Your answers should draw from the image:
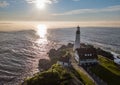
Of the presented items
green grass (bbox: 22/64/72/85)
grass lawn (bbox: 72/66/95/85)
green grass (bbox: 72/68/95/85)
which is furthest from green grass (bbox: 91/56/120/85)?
green grass (bbox: 22/64/72/85)

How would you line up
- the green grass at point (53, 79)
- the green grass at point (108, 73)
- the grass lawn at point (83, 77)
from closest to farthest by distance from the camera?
the green grass at point (53, 79), the grass lawn at point (83, 77), the green grass at point (108, 73)

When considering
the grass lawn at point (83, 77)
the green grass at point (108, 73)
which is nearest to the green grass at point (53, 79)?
the grass lawn at point (83, 77)

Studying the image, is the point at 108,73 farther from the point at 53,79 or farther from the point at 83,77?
the point at 53,79

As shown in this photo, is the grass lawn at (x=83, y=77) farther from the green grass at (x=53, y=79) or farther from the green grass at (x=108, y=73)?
the green grass at (x=108, y=73)

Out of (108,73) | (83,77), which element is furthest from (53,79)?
(108,73)

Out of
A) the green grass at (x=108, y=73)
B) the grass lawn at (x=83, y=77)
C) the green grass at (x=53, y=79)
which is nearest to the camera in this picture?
the green grass at (x=53, y=79)

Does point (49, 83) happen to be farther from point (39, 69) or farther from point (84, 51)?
point (39, 69)

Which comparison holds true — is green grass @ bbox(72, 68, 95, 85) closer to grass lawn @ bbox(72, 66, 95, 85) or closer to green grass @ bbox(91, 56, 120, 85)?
grass lawn @ bbox(72, 66, 95, 85)

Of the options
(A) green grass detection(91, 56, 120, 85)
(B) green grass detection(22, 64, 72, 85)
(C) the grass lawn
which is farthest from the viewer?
(A) green grass detection(91, 56, 120, 85)

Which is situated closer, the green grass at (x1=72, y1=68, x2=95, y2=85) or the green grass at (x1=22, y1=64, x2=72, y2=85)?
the green grass at (x1=22, y1=64, x2=72, y2=85)

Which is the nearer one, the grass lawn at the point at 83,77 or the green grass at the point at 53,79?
the green grass at the point at 53,79

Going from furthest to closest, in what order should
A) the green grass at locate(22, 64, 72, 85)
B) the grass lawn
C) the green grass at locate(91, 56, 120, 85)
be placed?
1. the green grass at locate(91, 56, 120, 85)
2. the grass lawn
3. the green grass at locate(22, 64, 72, 85)
